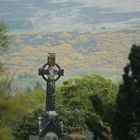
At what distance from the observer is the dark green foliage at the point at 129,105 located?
16188mm

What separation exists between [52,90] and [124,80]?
12111 millimetres

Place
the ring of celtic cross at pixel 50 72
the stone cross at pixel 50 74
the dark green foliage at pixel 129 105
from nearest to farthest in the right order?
the dark green foliage at pixel 129 105
the stone cross at pixel 50 74
the ring of celtic cross at pixel 50 72

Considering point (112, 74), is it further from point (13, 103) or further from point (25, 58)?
point (13, 103)

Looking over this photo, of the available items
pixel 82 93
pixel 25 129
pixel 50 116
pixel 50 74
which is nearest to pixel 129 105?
pixel 50 116

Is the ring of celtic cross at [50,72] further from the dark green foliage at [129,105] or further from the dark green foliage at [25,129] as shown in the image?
the dark green foliage at [129,105]

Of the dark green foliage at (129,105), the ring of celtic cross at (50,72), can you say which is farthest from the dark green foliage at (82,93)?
the dark green foliage at (129,105)

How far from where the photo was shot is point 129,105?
1628cm

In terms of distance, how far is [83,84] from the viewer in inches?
1956

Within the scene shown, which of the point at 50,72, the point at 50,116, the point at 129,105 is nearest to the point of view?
the point at 129,105

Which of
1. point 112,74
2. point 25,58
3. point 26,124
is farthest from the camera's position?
point 25,58

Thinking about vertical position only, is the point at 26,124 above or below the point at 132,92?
below

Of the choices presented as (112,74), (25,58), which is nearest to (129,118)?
(112,74)

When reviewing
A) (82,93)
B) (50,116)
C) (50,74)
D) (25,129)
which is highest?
(50,74)

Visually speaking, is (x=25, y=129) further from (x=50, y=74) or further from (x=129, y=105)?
(x=129, y=105)
